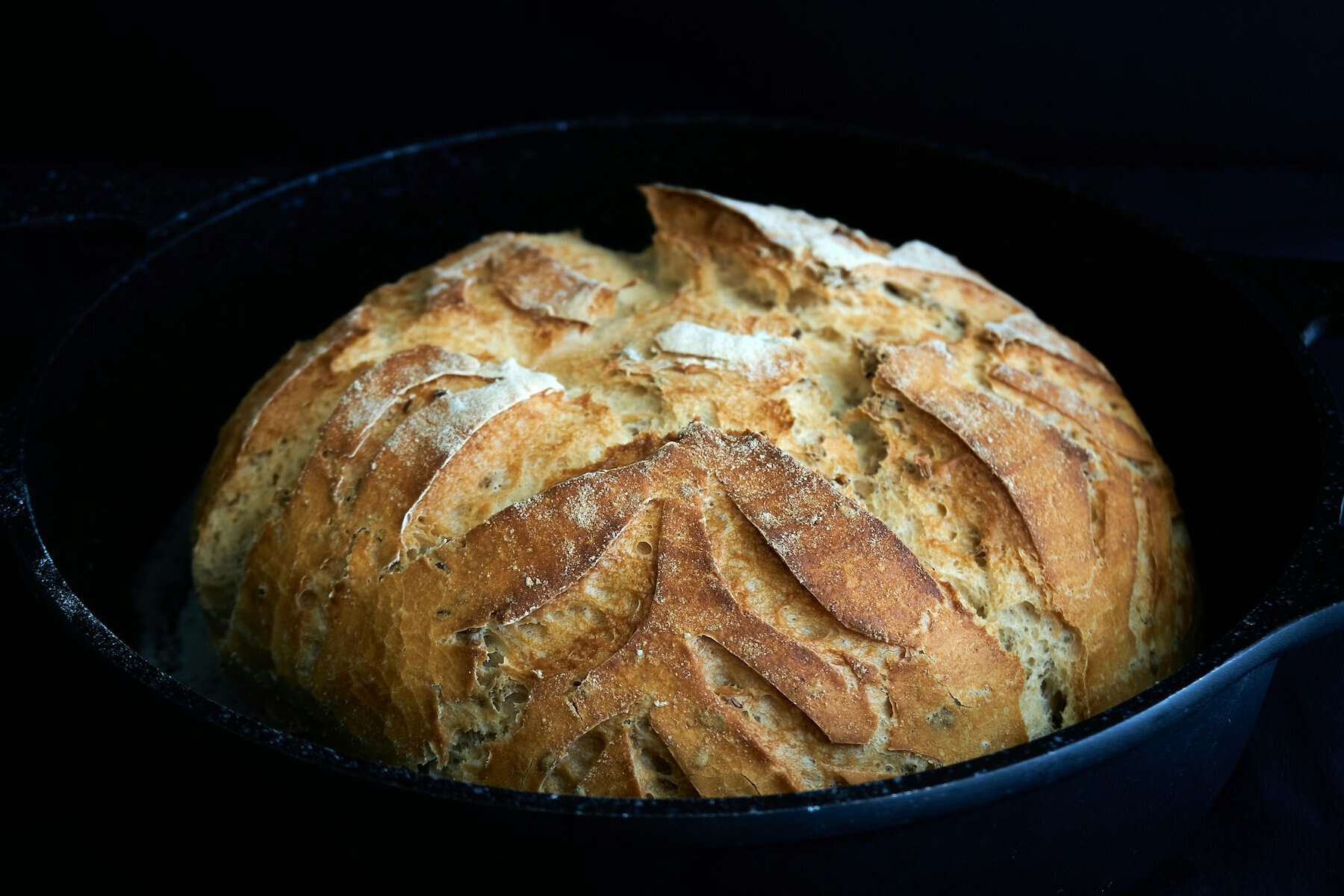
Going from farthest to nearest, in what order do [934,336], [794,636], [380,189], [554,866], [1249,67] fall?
[1249,67], [380,189], [934,336], [794,636], [554,866]

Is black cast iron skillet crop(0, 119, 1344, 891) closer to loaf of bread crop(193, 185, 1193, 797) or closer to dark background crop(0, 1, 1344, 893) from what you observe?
loaf of bread crop(193, 185, 1193, 797)

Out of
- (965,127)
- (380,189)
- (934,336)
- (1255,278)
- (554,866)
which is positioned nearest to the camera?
(554,866)

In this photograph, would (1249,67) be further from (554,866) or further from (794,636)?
(554,866)

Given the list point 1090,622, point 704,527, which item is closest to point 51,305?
point 704,527

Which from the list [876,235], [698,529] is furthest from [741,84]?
[698,529]

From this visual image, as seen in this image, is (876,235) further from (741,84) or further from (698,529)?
(698,529)

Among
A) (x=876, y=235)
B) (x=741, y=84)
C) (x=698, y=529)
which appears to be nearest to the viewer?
(x=698, y=529)

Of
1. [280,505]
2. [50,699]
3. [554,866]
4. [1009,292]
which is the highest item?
[1009,292]
